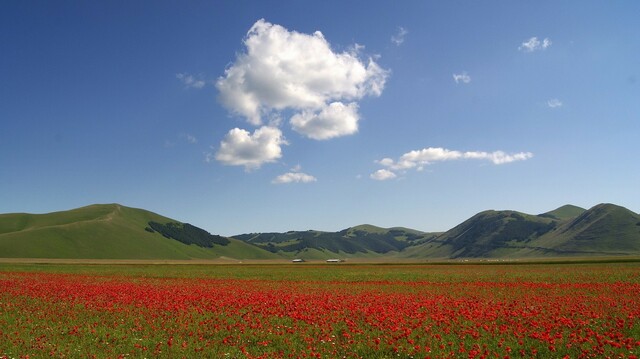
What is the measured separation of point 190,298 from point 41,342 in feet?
37.0

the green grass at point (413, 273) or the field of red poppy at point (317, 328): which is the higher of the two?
the field of red poppy at point (317, 328)

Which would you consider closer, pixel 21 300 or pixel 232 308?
pixel 232 308

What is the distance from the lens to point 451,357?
11.6 metres

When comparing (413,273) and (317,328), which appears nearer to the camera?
(317,328)

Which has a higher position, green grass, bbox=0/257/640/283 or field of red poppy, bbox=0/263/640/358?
field of red poppy, bbox=0/263/640/358

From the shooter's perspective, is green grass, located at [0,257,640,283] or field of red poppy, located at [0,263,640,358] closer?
field of red poppy, located at [0,263,640,358]

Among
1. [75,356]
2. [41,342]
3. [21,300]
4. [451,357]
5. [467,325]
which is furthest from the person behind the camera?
[21,300]

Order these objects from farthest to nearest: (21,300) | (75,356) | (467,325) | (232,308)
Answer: (21,300)
(232,308)
(467,325)
(75,356)

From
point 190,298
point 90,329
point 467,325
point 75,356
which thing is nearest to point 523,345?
point 467,325

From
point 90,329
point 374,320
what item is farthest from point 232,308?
point 374,320

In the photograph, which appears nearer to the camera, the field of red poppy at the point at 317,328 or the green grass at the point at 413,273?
the field of red poppy at the point at 317,328

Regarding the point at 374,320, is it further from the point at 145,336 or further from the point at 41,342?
the point at 41,342

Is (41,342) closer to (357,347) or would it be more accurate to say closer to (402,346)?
(357,347)

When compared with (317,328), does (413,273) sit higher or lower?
lower
